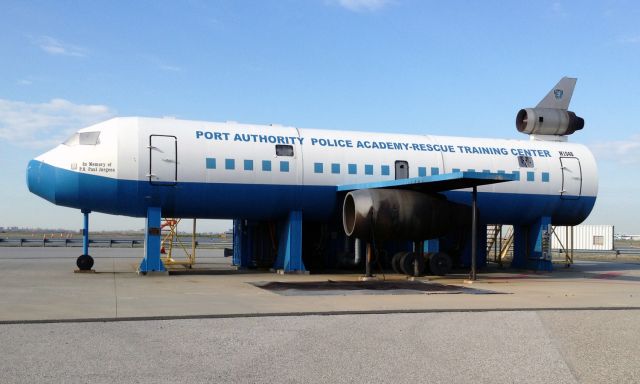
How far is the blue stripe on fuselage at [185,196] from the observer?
19.9 meters

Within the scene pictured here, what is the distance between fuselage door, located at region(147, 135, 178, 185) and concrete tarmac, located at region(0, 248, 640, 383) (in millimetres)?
5414

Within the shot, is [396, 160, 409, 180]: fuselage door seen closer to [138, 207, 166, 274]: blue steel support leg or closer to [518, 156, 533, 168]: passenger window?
[518, 156, 533, 168]: passenger window

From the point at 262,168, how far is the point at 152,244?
4.20 m

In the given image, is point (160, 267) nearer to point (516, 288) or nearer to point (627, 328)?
point (516, 288)

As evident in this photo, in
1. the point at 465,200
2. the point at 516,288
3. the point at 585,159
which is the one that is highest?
the point at 585,159

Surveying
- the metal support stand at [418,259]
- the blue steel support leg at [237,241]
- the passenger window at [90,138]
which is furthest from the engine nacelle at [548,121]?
the passenger window at [90,138]

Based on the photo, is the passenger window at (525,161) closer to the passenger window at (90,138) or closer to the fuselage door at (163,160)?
the fuselage door at (163,160)

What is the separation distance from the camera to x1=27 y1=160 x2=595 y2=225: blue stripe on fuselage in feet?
65.2

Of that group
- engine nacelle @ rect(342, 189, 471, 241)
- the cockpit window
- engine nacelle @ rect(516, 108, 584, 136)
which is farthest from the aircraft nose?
engine nacelle @ rect(516, 108, 584, 136)

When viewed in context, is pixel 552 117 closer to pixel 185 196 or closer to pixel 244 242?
pixel 244 242

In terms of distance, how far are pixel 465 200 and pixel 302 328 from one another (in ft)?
49.0

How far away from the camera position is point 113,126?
20172 mm

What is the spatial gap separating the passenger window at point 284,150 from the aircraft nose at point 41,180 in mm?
7010

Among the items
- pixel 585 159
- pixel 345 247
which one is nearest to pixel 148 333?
pixel 345 247
